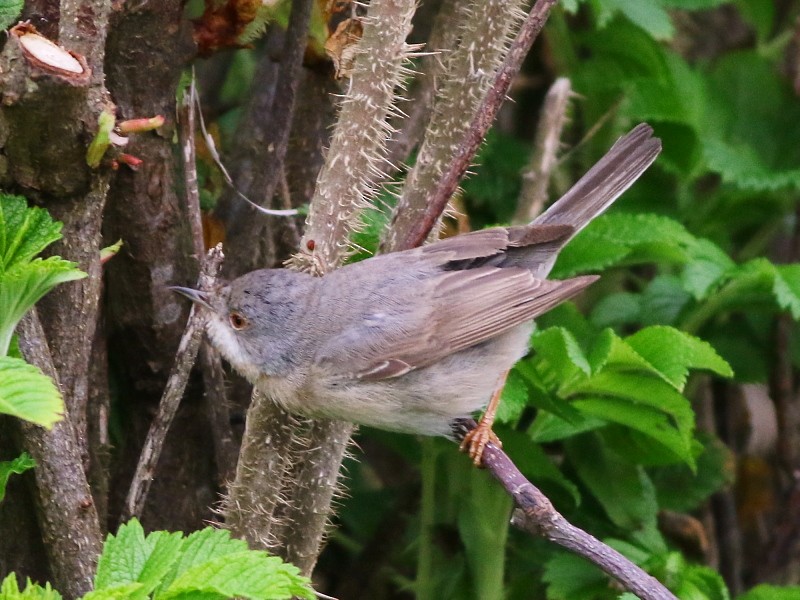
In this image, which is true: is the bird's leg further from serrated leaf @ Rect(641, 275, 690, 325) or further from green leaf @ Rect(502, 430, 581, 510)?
serrated leaf @ Rect(641, 275, 690, 325)

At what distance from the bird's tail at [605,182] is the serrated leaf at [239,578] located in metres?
1.57

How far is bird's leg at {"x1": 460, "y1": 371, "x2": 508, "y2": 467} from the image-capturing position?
2.85m

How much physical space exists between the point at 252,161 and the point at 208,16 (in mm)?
528

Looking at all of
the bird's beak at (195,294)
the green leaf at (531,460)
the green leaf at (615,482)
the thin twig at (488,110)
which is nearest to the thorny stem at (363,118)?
the thin twig at (488,110)

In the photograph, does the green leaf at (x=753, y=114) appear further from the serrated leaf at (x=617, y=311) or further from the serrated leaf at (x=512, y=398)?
the serrated leaf at (x=512, y=398)

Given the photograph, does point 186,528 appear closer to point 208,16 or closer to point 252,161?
point 252,161

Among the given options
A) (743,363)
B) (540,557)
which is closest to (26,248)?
(540,557)

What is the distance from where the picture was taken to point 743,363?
404cm

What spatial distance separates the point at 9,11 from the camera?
86.8 inches

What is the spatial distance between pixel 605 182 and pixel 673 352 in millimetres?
677

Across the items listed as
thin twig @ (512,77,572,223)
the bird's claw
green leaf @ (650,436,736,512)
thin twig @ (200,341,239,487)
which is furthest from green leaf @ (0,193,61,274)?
green leaf @ (650,436,736,512)

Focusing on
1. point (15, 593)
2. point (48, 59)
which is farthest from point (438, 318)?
point (15, 593)

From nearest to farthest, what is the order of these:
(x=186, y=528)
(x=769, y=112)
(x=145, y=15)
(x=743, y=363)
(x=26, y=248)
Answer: (x=26, y=248), (x=145, y=15), (x=186, y=528), (x=743, y=363), (x=769, y=112)

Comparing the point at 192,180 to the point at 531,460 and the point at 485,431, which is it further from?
the point at 531,460
